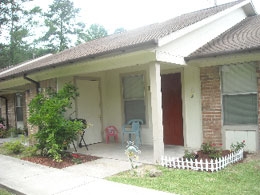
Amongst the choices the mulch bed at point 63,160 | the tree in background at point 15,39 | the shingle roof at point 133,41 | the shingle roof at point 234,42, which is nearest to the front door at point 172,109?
the shingle roof at point 234,42

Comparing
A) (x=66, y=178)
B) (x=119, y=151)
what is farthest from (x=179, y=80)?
(x=66, y=178)

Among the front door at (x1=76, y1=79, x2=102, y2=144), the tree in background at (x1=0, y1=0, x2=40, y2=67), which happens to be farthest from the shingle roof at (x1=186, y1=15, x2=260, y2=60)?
the tree in background at (x1=0, y1=0, x2=40, y2=67)

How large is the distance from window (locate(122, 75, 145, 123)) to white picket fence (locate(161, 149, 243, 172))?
10.9 ft

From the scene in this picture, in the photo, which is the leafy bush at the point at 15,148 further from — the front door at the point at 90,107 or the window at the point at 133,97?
the window at the point at 133,97

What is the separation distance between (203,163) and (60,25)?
31834 millimetres

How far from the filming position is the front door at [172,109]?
8.98 metres

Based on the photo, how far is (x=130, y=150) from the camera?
248 inches

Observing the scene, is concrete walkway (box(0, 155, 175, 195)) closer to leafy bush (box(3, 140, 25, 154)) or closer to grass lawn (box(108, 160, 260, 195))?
grass lawn (box(108, 160, 260, 195))

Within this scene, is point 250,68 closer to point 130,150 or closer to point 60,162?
point 130,150

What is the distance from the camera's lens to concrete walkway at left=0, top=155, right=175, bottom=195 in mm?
5105

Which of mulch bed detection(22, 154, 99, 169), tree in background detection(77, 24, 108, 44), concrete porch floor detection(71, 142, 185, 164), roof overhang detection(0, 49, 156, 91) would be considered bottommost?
mulch bed detection(22, 154, 99, 169)

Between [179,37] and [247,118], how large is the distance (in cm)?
280

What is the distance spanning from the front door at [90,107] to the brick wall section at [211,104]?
4.07 metres

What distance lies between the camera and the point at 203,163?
6.11 meters
